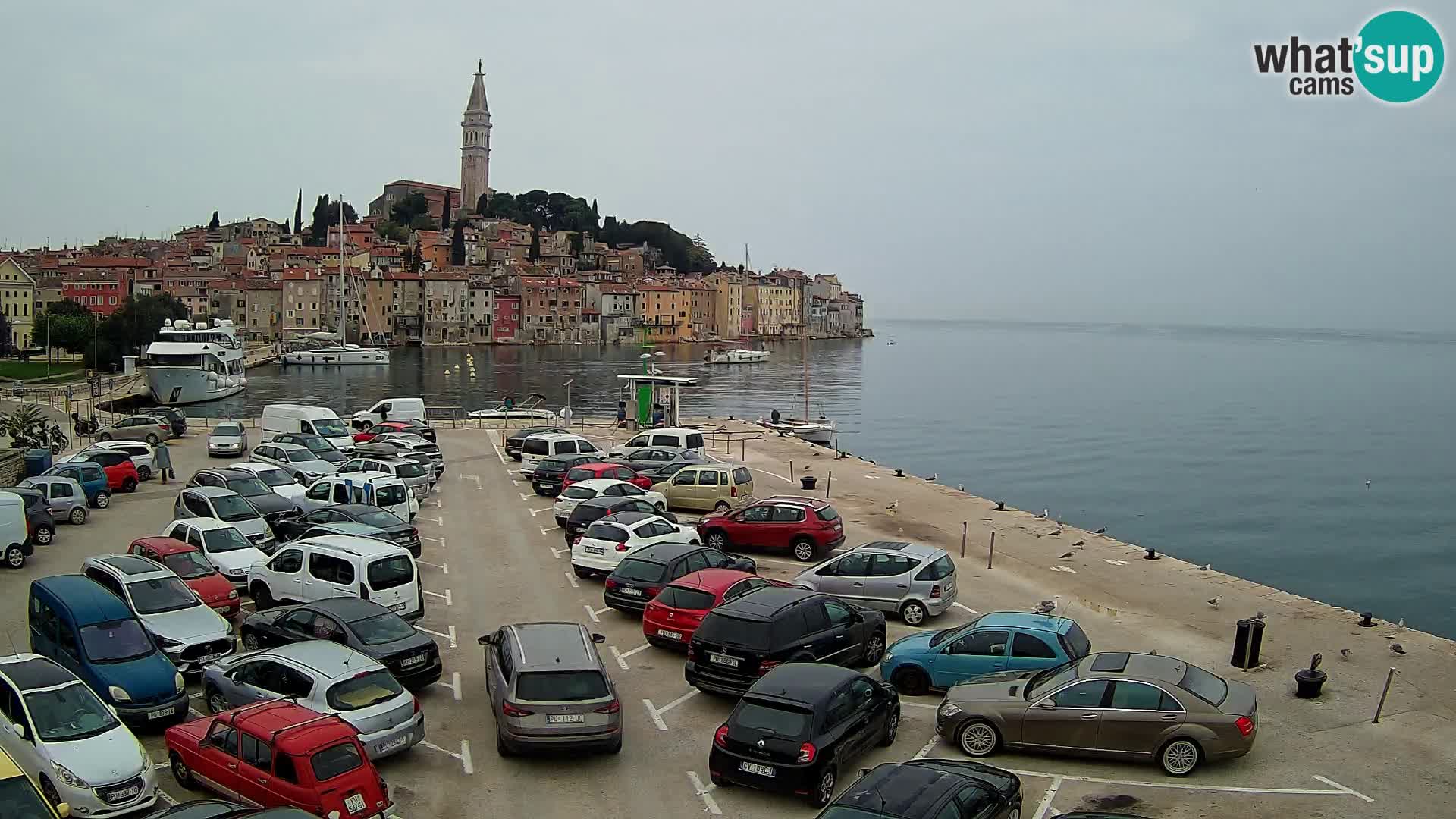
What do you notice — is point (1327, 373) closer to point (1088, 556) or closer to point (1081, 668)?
point (1088, 556)

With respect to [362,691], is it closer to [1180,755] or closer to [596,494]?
[1180,755]

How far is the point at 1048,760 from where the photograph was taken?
10.7m

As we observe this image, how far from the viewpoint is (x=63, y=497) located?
22.4 metres

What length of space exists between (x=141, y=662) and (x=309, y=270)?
150 metres

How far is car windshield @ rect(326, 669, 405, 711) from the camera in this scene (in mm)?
10250

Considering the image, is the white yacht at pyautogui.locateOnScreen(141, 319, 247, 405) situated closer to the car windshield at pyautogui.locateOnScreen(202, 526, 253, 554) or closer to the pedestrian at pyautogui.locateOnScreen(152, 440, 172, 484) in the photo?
the pedestrian at pyautogui.locateOnScreen(152, 440, 172, 484)

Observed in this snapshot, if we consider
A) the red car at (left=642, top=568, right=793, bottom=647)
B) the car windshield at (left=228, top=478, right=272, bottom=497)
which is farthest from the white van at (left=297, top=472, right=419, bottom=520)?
the red car at (left=642, top=568, right=793, bottom=647)

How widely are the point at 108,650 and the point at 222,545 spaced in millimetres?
5867

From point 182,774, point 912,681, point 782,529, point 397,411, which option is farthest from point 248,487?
point 397,411

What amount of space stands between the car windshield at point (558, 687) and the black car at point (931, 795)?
3.00 metres

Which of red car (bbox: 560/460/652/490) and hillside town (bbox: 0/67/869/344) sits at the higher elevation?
hillside town (bbox: 0/67/869/344)

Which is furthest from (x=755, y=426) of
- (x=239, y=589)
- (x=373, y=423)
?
(x=239, y=589)

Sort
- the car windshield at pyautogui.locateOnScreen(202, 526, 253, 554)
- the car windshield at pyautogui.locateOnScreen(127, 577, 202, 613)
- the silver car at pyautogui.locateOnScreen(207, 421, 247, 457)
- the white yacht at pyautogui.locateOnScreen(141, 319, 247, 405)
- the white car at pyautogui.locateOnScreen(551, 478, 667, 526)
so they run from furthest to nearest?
the white yacht at pyautogui.locateOnScreen(141, 319, 247, 405) < the silver car at pyautogui.locateOnScreen(207, 421, 247, 457) < the white car at pyautogui.locateOnScreen(551, 478, 667, 526) < the car windshield at pyautogui.locateOnScreen(202, 526, 253, 554) < the car windshield at pyautogui.locateOnScreen(127, 577, 202, 613)

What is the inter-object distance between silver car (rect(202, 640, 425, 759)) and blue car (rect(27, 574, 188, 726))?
1.58 ft
